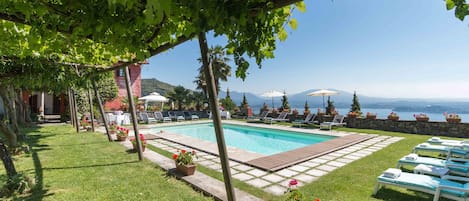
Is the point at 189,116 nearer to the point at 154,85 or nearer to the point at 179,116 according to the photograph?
the point at 179,116

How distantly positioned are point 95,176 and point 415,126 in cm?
1359

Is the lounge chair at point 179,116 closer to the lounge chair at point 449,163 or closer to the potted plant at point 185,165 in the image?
the potted plant at point 185,165

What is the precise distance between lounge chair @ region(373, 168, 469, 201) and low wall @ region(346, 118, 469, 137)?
8.53 m

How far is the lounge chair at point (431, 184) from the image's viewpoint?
3484 mm

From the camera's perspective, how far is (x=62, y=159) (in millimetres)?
6148

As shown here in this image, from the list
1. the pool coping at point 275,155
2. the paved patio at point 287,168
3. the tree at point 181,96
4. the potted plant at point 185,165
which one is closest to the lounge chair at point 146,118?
the tree at point 181,96

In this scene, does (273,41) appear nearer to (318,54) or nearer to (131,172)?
(131,172)

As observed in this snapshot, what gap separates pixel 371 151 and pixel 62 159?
933 cm

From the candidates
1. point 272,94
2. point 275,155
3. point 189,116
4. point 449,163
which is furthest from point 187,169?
point 189,116

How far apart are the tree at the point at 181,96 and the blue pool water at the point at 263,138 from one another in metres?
5.70

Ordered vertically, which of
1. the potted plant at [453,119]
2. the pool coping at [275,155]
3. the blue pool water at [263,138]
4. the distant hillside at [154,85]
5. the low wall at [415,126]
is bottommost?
the blue pool water at [263,138]

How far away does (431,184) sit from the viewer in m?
3.78

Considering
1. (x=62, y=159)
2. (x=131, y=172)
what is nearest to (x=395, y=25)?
(x=131, y=172)

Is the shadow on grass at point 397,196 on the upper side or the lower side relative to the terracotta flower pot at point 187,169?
lower
